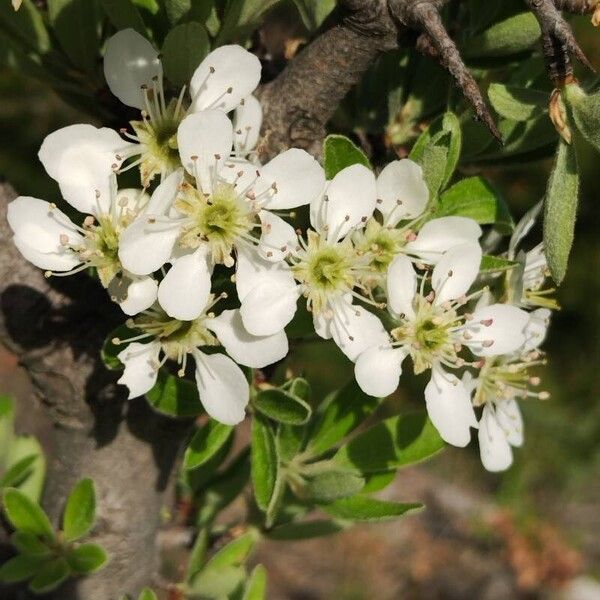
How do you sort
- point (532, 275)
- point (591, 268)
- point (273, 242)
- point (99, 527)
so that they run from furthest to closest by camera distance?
point (591, 268), point (99, 527), point (532, 275), point (273, 242)

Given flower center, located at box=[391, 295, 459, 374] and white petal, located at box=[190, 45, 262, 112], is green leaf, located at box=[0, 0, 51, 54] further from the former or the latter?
flower center, located at box=[391, 295, 459, 374]

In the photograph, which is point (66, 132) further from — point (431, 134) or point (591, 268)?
point (591, 268)

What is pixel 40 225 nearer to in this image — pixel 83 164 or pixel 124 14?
pixel 83 164

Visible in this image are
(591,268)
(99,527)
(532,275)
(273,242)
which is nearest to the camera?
(273,242)

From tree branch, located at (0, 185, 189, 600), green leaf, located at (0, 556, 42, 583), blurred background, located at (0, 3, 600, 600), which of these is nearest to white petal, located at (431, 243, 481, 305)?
tree branch, located at (0, 185, 189, 600)

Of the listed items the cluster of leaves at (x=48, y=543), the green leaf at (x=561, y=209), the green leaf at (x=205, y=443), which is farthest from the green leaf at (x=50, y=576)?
the green leaf at (x=561, y=209)

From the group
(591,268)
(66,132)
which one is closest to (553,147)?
(66,132)
